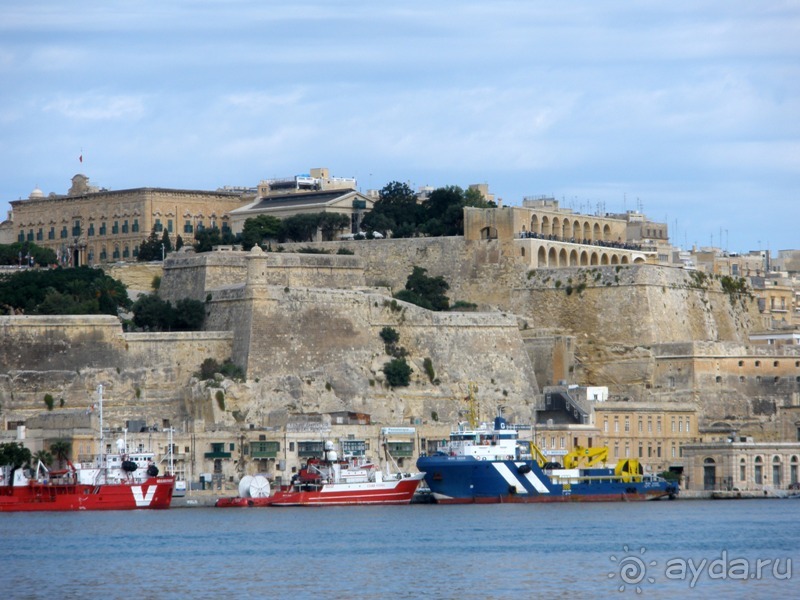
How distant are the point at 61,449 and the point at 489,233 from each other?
2261 centimetres

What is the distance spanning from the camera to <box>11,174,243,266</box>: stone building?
9806cm

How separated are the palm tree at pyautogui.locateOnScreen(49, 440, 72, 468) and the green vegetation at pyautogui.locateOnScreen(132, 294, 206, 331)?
10.1 metres

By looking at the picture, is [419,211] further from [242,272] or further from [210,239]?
[242,272]

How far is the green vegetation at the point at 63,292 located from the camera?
83.2 meters

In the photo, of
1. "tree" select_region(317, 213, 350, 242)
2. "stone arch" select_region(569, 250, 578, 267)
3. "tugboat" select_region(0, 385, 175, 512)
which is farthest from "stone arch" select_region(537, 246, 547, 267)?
"tugboat" select_region(0, 385, 175, 512)

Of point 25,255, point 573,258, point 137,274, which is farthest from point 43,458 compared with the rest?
point 573,258

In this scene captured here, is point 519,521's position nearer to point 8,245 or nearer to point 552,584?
point 552,584

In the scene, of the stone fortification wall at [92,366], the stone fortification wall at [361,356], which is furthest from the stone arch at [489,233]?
the stone fortification wall at [92,366]

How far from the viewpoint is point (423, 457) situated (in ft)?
245

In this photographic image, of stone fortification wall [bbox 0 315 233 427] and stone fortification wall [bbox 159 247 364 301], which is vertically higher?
stone fortification wall [bbox 159 247 364 301]

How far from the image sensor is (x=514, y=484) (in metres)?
74.9

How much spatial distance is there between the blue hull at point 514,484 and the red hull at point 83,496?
8.31 metres

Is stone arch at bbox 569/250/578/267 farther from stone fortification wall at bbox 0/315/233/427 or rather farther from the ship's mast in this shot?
the ship's mast

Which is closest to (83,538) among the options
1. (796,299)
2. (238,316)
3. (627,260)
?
(238,316)
